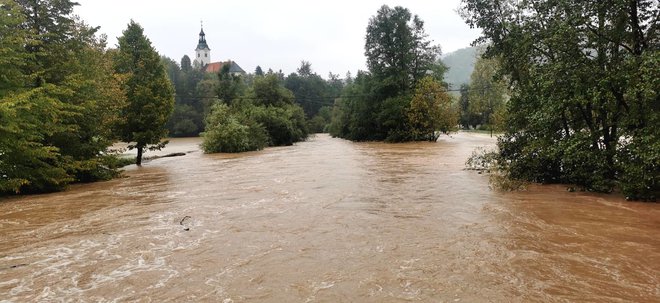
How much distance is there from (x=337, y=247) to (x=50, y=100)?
11761 millimetres

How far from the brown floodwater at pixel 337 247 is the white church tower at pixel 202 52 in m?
125

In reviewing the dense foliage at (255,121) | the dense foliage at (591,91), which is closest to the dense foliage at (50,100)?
the dense foliage at (255,121)

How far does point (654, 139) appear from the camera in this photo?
9.55 m

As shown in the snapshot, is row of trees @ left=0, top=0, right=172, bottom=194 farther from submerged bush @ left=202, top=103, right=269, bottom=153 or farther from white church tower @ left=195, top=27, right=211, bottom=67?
white church tower @ left=195, top=27, right=211, bottom=67

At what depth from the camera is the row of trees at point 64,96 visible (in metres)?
13.7

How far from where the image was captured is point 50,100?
1388 cm

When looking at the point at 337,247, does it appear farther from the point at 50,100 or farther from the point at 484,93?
the point at 484,93

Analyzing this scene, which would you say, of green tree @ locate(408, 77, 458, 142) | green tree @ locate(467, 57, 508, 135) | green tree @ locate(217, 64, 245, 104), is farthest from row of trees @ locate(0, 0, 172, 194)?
green tree @ locate(467, 57, 508, 135)

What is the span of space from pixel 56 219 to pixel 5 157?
493 centimetres

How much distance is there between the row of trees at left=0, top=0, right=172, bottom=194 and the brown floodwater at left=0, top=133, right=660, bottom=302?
81.0 inches

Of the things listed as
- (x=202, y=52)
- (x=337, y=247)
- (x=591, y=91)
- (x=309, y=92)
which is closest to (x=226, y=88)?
(x=591, y=91)

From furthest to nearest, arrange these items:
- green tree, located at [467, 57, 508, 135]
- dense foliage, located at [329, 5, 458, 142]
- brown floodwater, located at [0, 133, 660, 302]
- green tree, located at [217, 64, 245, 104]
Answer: green tree, located at [467, 57, 508, 135], green tree, located at [217, 64, 245, 104], dense foliage, located at [329, 5, 458, 142], brown floodwater, located at [0, 133, 660, 302]

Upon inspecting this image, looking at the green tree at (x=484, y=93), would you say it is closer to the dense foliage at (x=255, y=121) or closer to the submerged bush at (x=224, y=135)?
the dense foliage at (x=255, y=121)

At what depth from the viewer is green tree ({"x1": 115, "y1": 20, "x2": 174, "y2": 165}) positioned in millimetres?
26672
